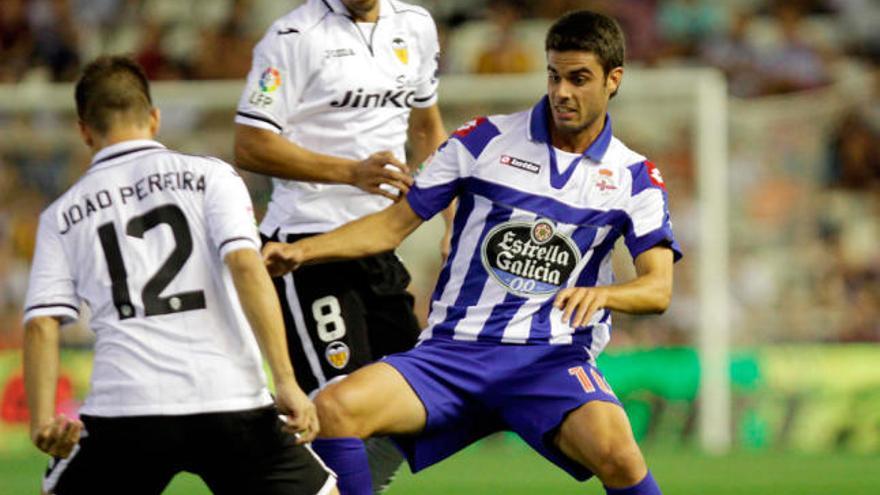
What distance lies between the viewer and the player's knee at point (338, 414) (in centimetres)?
611

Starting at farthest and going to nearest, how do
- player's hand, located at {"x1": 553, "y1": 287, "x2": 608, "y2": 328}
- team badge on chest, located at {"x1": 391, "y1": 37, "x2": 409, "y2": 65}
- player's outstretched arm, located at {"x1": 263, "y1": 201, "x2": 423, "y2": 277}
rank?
team badge on chest, located at {"x1": 391, "y1": 37, "x2": 409, "y2": 65}
player's outstretched arm, located at {"x1": 263, "y1": 201, "x2": 423, "y2": 277}
player's hand, located at {"x1": 553, "y1": 287, "x2": 608, "y2": 328}

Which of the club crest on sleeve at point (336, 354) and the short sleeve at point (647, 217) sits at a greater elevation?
the short sleeve at point (647, 217)

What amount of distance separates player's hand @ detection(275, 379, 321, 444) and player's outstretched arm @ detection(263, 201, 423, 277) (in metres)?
0.94

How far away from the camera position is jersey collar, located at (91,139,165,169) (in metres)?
5.43

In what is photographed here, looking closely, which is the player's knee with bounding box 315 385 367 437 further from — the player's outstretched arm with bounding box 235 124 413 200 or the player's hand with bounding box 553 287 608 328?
the player's outstretched arm with bounding box 235 124 413 200

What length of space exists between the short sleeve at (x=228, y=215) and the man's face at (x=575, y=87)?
58.2 inches

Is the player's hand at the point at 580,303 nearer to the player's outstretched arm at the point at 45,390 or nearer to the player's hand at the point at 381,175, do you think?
the player's hand at the point at 381,175

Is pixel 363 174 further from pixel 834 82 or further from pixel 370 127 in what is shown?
pixel 834 82

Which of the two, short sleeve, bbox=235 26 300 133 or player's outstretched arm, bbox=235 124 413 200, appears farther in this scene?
short sleeve, bbox=235 26 300 133

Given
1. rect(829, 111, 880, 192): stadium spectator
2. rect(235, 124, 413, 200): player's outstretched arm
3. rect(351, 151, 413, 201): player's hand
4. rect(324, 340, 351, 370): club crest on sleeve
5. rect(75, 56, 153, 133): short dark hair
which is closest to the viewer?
rect(75, 56, 153, 133): short dark hair

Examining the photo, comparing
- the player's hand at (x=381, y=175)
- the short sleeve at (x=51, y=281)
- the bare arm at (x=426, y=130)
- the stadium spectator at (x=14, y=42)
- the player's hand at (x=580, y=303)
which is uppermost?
the stadium spectator at (x=14, y=42)

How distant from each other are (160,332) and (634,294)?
1.74 m

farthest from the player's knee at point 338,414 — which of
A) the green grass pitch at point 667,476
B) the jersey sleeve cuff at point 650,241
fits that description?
the green grass pitch at point 667,476

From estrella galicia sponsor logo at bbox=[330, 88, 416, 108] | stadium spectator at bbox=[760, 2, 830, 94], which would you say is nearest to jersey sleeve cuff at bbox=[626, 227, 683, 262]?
estrella galicia sponsor logo at bbox=[330, 88, 416, 108]
